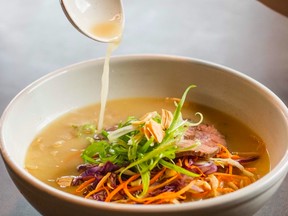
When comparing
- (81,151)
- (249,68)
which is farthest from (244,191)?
(249,68)

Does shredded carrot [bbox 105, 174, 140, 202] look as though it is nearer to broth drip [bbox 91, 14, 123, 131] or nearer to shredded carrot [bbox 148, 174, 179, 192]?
shredded carrot [bbox 148, 174, 179, 192]

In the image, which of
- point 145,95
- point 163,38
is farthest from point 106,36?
point 163,38

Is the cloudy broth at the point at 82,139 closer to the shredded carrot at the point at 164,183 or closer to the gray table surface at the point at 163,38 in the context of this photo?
the shredded carrot at the point at 164,183

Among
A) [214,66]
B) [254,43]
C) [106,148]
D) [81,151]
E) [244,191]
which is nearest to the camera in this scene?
[244,191]

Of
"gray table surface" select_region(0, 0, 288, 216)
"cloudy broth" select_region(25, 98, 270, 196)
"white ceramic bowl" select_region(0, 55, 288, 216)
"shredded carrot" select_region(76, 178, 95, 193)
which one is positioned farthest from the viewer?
"gray table surface" select_region(0, 0, 288, 216)

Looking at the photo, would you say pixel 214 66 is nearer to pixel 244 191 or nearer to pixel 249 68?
pixel 249 68

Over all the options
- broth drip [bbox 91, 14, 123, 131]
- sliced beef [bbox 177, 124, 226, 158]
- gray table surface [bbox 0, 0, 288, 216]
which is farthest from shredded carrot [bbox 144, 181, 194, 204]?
gray table surface [bbox 0, 0, 288, 216]
